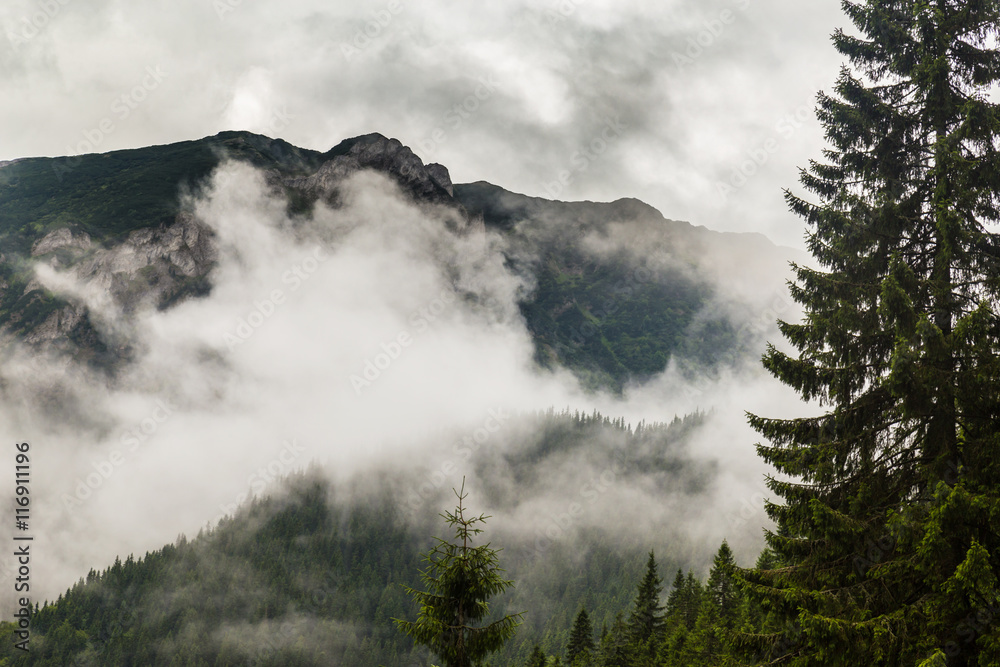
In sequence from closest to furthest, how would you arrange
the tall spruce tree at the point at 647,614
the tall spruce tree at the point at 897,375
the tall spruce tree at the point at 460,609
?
the tall spruce tree at the point at 897,375 → the tall spruce tree at the point at 460,609 → the tall spruce tree at the point at 647,614

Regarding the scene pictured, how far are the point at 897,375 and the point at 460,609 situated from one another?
1049cm

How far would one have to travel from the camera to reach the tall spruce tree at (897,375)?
10703mm

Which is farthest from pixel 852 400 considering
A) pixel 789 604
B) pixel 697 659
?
pixel 697 659

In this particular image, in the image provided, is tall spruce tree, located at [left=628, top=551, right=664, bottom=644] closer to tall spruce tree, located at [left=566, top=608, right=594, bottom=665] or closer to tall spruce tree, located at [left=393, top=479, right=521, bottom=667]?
tall spruce tree, located at [left=566, top=608, right=594, bottom=665]

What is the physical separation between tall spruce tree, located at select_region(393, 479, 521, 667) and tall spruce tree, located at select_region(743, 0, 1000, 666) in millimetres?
5476

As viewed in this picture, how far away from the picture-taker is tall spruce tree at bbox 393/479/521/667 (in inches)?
516

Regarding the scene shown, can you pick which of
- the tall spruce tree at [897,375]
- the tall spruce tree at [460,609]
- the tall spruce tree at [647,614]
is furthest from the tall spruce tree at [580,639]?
the tall spruce tree at [897,375]

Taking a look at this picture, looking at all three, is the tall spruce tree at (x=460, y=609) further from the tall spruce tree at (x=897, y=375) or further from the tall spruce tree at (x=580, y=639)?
the tall spruce tree at (x=580, y=639)

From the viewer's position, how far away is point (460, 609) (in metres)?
13.7

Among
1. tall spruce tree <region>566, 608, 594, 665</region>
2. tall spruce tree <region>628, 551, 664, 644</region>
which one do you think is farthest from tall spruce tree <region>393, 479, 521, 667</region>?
tall spruce tree <region>566, 608, 594, 665</region>

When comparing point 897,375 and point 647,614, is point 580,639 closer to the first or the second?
point 647,614

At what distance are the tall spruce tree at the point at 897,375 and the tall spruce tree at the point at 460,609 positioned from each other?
18.0ft

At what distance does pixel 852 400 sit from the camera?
45.5ft

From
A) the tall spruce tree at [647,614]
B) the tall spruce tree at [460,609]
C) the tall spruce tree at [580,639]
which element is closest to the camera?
the tall spruce tree at [460,609]
